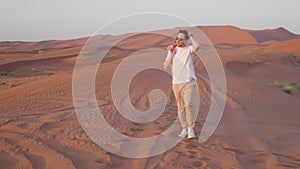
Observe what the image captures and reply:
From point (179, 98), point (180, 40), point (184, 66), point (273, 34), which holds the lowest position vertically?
point (273, 34)

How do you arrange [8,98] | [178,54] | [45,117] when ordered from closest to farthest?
[178,54], [45,117], [8,98]

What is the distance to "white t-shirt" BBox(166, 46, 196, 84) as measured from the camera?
584 cm

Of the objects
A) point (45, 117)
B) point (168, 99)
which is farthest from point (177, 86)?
point (168, 99)

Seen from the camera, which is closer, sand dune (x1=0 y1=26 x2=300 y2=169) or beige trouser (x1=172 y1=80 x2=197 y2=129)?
sand dune (x1=0 y1=26 x2=300 y2=169)

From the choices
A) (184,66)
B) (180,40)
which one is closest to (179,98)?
(184,66)

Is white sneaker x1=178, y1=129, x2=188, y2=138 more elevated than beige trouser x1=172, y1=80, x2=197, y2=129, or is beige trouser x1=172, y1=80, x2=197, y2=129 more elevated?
beige trouser x1=172, y1=80, x2=197, y2=129

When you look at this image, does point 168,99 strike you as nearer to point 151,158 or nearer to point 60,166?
point 151,158

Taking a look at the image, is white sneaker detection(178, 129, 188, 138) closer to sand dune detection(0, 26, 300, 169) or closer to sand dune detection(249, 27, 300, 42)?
sand dune detection(0, 26, 300, 169)

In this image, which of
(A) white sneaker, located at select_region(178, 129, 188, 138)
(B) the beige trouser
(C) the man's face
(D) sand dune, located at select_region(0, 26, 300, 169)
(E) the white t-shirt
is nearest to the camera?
(D) sand dune, located at select_region(0, 26, 300, 169)

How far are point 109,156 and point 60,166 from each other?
74 centimetres

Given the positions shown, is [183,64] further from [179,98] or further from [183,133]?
[183,133]

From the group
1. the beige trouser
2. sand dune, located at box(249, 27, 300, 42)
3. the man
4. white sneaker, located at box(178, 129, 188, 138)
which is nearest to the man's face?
the man

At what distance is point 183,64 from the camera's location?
5.87 metres

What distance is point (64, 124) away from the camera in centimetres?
666
